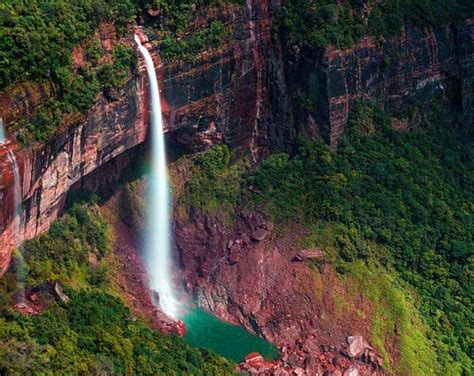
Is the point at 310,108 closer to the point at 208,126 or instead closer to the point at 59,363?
the point at 208,126

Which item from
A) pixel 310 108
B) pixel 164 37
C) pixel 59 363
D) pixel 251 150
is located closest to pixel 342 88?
pixel 310 108

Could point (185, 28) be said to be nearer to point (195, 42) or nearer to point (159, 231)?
point (195, 42)

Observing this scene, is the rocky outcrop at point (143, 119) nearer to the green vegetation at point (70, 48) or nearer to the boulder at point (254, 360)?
the green vegetation at point (70, 48)

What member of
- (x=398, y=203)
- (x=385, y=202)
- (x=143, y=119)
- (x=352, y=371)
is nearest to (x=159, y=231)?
(x=143, y=119)

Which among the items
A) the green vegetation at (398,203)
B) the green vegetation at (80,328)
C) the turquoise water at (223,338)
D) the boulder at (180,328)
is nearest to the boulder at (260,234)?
the green vegetation at (398,203)

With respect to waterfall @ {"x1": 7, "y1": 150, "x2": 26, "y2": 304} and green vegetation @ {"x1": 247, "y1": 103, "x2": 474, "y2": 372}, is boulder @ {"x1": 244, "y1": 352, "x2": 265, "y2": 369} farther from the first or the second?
waterfall @ {"x1": 7, "y1": 150, "x2": 26, "y2": 304}

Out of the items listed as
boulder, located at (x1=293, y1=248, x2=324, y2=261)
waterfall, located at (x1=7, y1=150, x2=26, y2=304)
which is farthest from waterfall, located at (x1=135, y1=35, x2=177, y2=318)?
waterfall, located at (x1=7, y1=150, x2=26, y2=304)
